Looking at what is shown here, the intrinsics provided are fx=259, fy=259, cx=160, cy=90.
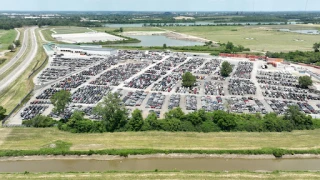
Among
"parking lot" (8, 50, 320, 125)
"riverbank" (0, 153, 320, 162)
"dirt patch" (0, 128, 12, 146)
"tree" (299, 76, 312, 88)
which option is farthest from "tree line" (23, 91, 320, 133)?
"tree" (299, 76, 312, 88)

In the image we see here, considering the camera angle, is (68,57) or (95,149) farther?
(68,57)

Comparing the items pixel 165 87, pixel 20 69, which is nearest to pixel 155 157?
pixel 165 87

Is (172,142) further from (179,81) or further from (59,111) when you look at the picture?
(179,81)

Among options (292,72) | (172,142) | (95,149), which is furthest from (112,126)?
(292,72)

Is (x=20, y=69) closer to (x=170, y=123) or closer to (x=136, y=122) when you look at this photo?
(x=136, y=122)

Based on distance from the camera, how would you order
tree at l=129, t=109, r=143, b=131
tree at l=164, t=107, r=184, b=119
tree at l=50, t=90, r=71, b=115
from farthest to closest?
tree at l=50, t=90, r=71, b=115 < tree at l=164, t=107, r=184, b=119 < tree at l=129, t=109, r=143, b=131

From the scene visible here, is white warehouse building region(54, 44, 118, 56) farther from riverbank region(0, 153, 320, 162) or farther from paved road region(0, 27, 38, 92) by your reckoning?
riverbank region(0, 153, 320, 162)
